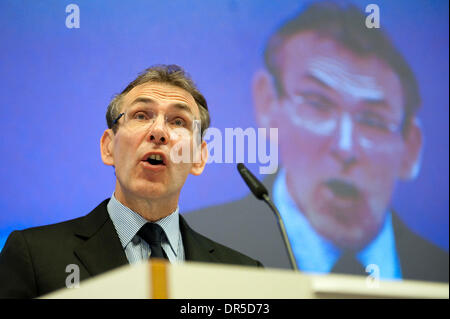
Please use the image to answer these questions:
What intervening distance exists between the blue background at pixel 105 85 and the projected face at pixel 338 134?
0.50ft

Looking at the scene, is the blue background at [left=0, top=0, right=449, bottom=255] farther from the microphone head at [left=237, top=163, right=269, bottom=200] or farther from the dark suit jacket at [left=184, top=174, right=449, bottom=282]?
the microphone head at [left=237, top=163, right=269, bottom=200]

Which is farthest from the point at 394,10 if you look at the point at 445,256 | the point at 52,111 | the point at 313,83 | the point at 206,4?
the point at 52,111

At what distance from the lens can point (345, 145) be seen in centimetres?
314

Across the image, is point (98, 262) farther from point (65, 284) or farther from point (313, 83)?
point (313, 83)

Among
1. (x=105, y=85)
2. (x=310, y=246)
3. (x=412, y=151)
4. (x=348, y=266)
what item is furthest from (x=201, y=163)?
(x=412, y=151)

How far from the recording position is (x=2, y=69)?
8.99ft

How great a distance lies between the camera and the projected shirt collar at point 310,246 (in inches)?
116

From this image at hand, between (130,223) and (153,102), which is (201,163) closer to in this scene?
(153,102)

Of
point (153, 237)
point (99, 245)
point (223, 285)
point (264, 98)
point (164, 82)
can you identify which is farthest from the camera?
point (264, 98)

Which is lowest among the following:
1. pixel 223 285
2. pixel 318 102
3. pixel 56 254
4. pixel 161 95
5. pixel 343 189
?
pixel 223 285

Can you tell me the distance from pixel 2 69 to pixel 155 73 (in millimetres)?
784

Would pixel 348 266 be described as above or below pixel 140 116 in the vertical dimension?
below

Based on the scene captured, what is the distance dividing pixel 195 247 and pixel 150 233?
20 cm
